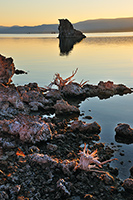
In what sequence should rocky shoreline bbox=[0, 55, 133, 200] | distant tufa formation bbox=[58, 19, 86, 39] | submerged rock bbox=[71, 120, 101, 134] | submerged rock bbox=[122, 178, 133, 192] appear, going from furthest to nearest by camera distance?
distant tufa formation bbox=[58, 19, 86, 39]
submerged rock bbox=[71, 120, 101, 134]
submerged rock bbox=[122, 178, 133, 192]
rocky shoreline bbox=[0, 55, 133, 200]

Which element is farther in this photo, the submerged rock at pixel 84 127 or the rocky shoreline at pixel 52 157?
the submerged rock at pixel 84 127

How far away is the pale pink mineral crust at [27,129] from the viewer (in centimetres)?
1221

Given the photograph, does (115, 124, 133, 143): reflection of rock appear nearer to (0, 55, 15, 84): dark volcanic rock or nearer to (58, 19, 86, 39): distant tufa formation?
(0, 55, 15, 84): dark volcanic rock

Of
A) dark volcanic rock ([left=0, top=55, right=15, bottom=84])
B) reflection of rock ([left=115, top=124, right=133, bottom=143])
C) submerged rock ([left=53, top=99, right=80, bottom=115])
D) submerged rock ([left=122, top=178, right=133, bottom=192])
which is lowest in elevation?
submerged rock ([left=122, top=178, right=133, bottom=192])

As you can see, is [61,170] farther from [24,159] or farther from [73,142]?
[73,142]

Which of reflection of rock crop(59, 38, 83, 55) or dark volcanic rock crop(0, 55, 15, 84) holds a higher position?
reflection of rock crop(59, 38, 83, 55)

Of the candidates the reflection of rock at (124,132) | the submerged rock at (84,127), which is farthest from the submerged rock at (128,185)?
the submerged rock at (84,127)

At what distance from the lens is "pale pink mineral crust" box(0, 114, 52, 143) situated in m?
12.2

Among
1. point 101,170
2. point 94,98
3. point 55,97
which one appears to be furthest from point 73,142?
point 94,98

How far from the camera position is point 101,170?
10.5 meters

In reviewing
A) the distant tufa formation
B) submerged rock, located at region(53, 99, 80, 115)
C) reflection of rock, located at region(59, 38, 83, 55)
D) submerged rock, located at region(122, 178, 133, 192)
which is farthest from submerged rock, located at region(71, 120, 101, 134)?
the distant tufa formation

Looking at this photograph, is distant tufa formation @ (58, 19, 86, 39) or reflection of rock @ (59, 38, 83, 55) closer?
reflection of rock @ (59, 38, 83, 55)

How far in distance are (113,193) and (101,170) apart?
1.44 meters

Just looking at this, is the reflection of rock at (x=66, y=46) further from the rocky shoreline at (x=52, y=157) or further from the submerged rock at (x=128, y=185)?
the submerged rock at (x=128, y=185)
